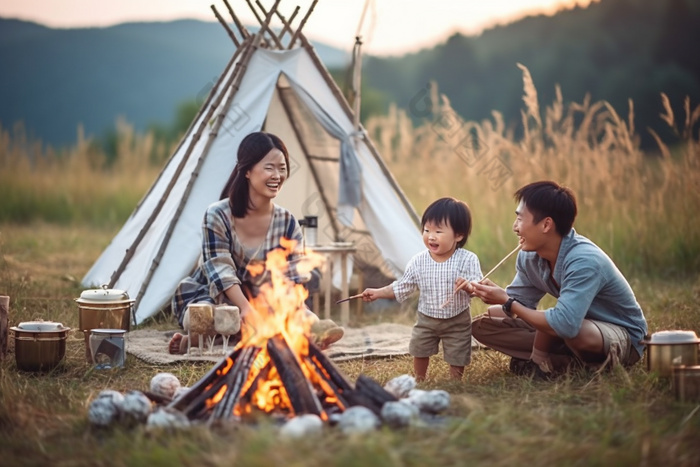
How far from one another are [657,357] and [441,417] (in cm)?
109

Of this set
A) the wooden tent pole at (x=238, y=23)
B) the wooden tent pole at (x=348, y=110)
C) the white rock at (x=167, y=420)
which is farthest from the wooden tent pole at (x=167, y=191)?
the white rock at (x=167, y=420)

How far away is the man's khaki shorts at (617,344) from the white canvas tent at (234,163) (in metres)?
2.22

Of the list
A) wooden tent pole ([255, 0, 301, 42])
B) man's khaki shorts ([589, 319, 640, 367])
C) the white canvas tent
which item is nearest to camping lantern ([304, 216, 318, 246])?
the white canvas tent

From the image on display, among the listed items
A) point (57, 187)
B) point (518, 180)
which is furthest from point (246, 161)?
point (57, 187)

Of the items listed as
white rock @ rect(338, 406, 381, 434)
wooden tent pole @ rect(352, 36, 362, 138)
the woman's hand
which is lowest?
white rock @ rect(338, 406, 381, 434)

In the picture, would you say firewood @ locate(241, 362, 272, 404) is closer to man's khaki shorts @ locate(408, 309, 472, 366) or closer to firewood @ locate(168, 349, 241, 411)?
firewood @ locate(168, 349, 241, 411)

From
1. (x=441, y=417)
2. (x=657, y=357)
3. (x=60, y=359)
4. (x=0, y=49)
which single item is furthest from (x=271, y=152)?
(x=0, y=49)

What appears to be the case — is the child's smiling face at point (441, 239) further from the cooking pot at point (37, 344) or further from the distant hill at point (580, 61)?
the distant hill at point (580, 61)

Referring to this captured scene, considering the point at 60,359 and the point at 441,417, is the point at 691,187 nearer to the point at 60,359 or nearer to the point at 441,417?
the point at 441,417

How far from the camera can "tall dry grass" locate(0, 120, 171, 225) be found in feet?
33.4

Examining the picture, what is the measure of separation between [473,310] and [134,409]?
2934mm

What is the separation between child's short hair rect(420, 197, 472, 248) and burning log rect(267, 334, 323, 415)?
0.97 metres

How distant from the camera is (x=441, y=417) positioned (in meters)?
2.81

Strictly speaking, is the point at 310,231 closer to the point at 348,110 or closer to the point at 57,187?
the point at 348,110
